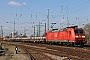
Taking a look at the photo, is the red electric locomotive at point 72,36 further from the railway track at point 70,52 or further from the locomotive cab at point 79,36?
the railway track at point 70,52

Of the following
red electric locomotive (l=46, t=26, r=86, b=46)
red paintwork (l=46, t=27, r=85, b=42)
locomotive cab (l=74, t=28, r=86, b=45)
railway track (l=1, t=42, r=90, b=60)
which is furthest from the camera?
red paintwork (l=46, t=27, r=85, b=42)

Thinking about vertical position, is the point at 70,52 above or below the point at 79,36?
below

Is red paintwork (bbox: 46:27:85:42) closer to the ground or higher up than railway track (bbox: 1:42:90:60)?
higher up

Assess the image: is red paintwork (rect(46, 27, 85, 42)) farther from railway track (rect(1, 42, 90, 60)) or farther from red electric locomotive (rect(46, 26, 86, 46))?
railway track (rect(1, 42, 90, 60))

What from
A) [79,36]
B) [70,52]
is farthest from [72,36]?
[70,52]

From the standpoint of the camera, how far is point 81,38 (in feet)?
129

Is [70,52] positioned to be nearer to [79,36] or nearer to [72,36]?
[79,36]

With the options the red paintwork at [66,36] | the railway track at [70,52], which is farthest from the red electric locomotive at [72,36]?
the railway track at [70,52]

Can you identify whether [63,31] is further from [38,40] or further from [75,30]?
[38,40]

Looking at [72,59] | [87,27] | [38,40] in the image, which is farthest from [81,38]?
[87,27]

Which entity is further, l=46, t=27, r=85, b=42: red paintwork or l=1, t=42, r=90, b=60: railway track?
l=46, t=27, r=85, b=42: red paintwork

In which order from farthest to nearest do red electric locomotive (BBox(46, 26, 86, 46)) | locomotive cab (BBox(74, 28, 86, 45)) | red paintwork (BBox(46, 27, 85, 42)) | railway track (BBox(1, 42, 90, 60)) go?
red paintwork (BBox(46, 27, 85, 42)), red electric locomotive (BBox(46, 26, 86, 46)), locomotive cab (BBox(74, 28, 86, 45)), railway track (BBox(1, 42, 90, 60))

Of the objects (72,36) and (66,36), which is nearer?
(72,36)

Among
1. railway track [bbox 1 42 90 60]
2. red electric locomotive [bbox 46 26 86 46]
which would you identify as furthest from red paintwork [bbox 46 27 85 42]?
railway track [bbox 1 42 90 60]
